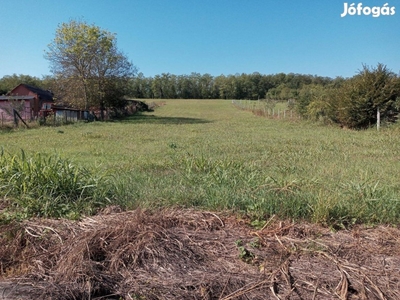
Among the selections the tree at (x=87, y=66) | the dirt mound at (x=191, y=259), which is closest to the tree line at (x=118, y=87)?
the tree at (x=87, y=66)

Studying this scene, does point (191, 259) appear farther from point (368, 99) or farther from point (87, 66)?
point (87, 66)

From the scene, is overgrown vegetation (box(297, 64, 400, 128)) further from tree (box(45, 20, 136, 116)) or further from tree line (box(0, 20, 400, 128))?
tree (box(45, 20, 136, 116))

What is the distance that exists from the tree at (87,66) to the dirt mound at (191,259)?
2647cm

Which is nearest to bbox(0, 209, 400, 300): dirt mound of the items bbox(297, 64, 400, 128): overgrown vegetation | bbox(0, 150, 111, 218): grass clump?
bbox(0, 150, 111, 218): grass clump

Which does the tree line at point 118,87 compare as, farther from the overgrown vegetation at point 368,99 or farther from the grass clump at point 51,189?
the grass clump at point 51,189

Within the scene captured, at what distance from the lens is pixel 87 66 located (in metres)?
26.9

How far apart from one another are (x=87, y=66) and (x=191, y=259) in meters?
28.0

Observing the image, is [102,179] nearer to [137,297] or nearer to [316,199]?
[137,297]

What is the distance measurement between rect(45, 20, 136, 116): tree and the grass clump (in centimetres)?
2493

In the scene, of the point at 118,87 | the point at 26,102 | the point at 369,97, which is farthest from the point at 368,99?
the point at 26,102

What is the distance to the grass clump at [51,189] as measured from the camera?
11.6 ft

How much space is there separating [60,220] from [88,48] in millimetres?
26473

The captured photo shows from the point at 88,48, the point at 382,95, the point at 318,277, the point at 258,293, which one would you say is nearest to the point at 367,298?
the point at 318,277

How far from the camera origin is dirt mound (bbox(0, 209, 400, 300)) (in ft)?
7.36
